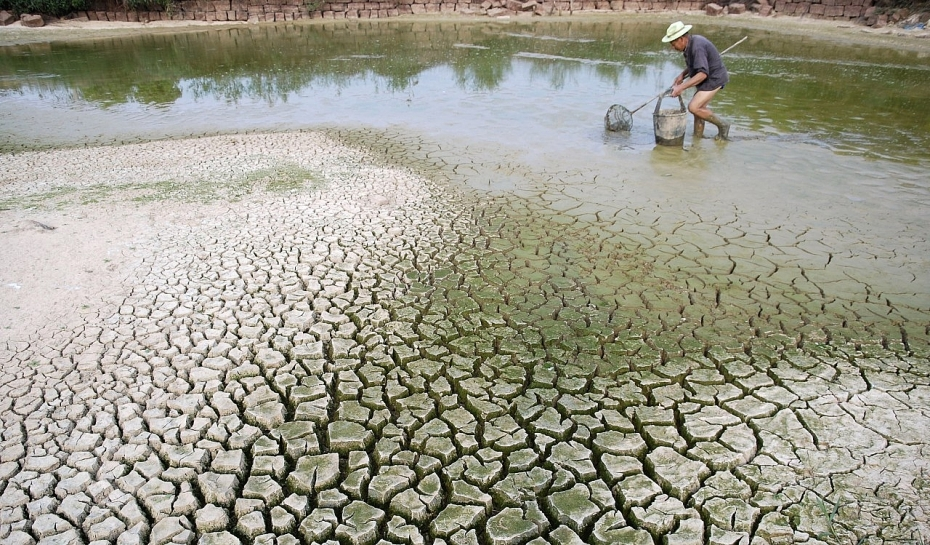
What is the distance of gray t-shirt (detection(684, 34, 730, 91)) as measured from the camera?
7.12m

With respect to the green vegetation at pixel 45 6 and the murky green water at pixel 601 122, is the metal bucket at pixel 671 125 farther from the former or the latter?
the green vegetation at pixel 45 6

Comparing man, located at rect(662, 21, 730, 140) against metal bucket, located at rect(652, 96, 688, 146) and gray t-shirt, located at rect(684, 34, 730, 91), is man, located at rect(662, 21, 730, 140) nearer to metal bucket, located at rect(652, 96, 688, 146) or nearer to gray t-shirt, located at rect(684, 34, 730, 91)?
gray t-shirt, located at rect(684, 34, 730, 91)

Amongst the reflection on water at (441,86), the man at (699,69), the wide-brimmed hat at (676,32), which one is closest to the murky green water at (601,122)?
the reflection on water at (441,86)

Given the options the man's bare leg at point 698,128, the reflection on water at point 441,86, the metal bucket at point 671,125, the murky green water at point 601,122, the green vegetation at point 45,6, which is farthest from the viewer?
the green vegetation at point 45,6

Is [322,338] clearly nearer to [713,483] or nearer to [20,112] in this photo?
[713,483]

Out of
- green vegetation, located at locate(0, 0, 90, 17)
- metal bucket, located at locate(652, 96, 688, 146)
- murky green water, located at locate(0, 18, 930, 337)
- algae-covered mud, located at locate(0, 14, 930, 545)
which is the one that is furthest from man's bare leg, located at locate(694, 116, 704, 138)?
green vegetation, located at locate(0, 0, 90, 17)

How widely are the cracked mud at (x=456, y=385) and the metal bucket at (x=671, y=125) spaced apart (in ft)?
7.64

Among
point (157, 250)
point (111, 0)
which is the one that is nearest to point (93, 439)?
point (157, 250)

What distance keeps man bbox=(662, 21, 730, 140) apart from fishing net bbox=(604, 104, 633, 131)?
810 mm

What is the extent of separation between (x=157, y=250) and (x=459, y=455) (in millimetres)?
3426

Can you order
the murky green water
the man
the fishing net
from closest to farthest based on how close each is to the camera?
the murky green water
the man
the fishing net

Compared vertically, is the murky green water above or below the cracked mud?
above

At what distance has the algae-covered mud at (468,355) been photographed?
2.72 meters

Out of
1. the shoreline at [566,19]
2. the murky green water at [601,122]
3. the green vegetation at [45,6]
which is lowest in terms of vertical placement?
the murky green water at [601,122]
